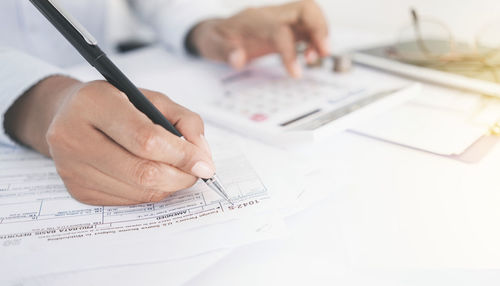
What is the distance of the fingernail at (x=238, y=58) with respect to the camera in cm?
72

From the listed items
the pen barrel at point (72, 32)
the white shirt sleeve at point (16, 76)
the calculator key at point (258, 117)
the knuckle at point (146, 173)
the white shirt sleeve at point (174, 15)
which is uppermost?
the pen barrel at point (72, 32)

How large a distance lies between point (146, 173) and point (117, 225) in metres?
0.05

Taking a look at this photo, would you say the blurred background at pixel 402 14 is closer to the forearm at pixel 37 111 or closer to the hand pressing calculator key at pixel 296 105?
the hand pressing calculator key at pixel 296 105

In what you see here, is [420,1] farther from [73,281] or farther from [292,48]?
[73,281]

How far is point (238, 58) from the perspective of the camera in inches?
28.5

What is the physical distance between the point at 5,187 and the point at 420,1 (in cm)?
101

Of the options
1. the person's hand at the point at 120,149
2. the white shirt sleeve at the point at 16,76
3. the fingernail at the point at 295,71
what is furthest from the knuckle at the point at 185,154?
the fingernail at the point at 295,71

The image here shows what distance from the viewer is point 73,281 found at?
0.30 meters

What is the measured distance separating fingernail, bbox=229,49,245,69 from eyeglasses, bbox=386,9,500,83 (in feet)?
0.90

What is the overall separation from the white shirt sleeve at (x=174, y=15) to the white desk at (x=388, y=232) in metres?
0.55

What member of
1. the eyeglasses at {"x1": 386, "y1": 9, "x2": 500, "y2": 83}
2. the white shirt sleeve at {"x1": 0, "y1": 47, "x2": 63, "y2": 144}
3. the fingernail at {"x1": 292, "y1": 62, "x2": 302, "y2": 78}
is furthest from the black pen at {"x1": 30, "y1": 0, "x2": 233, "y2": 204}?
the eyeglasses at {"x1": 386, "y1": 9, "x2": 500, "y2": 83}

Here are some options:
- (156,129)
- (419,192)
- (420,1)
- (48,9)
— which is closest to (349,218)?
(419,192)

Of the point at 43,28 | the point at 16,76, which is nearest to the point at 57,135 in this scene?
the point at 16,76

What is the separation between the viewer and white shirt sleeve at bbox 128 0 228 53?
888 mm
